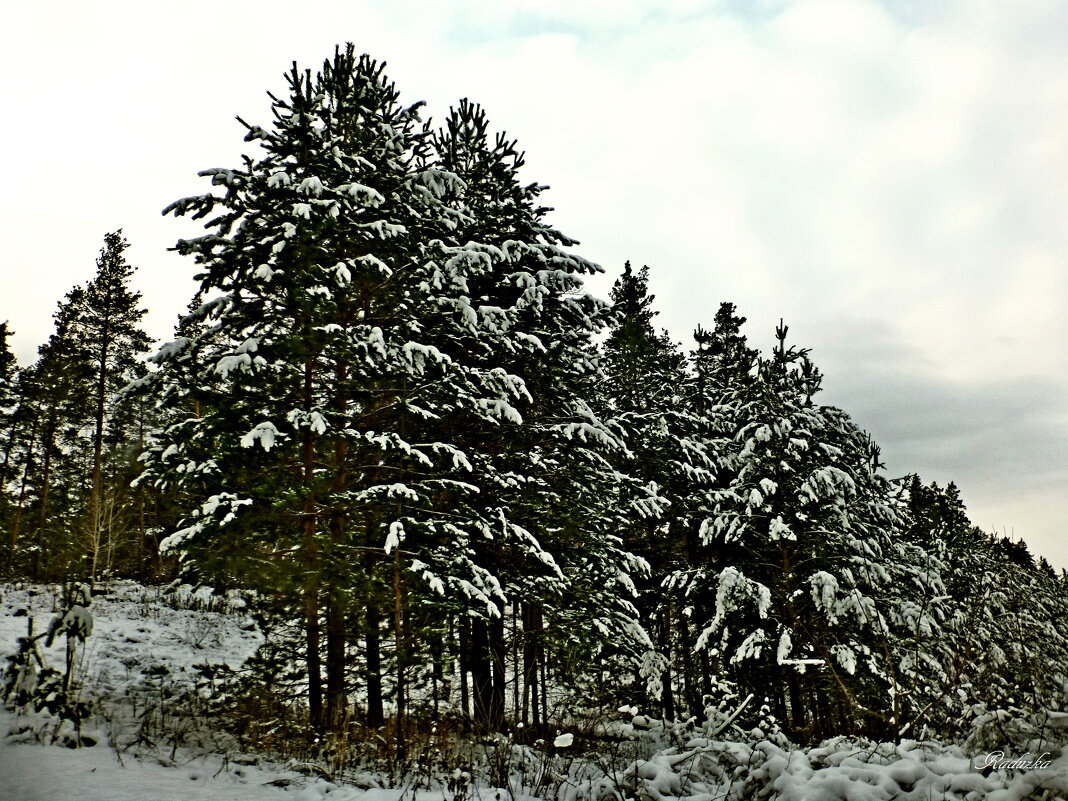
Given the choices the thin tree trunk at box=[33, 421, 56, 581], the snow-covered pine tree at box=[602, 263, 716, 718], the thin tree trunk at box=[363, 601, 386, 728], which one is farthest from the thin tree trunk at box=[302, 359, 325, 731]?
the thin tree trunk at box=[33, 421, 56, 581]

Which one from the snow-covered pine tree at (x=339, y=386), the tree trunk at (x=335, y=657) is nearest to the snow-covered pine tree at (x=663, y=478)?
the snow-covered pine tree at (x=339, y=386)

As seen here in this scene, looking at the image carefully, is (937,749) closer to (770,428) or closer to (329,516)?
(329,516)

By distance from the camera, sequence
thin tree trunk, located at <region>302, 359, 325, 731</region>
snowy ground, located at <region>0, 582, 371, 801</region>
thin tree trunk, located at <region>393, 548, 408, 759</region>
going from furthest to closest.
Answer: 1. thin tree trunk, located at <region>302, 359, 325, 731</region>
2. thin tree trunk, located at <region>393, 548, 408, 759</region>
3. snowy ground, located at <region>0, 582, 371, 801</region>

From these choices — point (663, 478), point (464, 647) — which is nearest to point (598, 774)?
point (464, 647)

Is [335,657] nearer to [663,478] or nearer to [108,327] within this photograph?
[663,478]

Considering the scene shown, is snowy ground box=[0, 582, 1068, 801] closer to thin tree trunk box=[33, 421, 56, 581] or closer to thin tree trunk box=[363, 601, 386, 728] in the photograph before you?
thin tree trunk box=[363, 601, 386, 728]

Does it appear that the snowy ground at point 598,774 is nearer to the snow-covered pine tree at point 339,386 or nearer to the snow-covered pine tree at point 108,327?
the snow-covered pine tree at point 339,386

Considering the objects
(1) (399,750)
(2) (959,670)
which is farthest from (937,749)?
(1) (399,750)

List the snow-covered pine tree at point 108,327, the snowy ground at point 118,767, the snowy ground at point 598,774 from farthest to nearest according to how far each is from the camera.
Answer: the snow-covered pine tree at point 108,327, the snowy ground at point 118,767, the snowy ground at point 598,774

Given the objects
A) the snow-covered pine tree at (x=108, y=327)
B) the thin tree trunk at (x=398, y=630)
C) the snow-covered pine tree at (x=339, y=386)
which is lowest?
the thin tree trunk at (x=398, y=630)

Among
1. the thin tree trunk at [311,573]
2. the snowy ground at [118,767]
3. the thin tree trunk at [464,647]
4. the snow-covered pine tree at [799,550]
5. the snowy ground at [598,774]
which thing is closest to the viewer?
the snowy ground at [598,774]

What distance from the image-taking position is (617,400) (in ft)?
62.2

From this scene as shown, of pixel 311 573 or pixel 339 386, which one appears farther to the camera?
pixel 339 386

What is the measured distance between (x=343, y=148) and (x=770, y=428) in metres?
12.3
